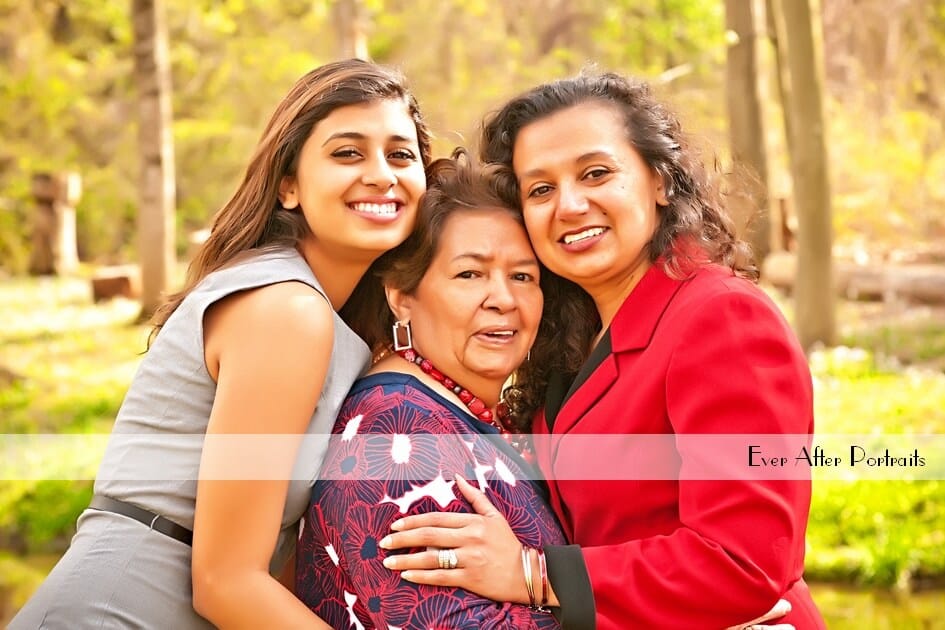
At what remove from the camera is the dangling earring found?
7.98 ft

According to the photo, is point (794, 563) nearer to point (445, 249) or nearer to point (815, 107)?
point (445, 249)

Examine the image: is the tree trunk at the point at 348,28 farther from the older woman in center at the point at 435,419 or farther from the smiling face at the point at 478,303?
the smiling face at the point at 478,303

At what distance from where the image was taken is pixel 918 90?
12797mm

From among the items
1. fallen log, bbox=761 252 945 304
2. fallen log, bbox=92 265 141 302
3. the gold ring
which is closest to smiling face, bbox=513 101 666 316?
the gold ring

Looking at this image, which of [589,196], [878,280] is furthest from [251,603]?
[878,280]

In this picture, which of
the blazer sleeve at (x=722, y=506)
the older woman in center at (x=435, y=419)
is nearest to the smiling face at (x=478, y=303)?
the older woman in center at (x=435, y=419)

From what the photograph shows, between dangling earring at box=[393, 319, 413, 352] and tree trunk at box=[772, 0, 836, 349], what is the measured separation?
536cm

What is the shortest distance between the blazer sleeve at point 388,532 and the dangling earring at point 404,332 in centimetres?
33

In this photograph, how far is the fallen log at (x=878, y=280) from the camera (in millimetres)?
8609

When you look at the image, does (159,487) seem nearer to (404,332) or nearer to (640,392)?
(404,332)

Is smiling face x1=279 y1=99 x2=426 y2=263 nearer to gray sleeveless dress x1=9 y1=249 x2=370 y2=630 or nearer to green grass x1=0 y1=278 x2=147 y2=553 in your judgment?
gray sleeveless dress x1=9 y1=249 x2=370 y2=630

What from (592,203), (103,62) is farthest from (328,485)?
(103,62)

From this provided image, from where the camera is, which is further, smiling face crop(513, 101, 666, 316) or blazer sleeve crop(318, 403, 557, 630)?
smiling face crop(513, 101, 666, 316)

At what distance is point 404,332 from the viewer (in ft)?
8.02
